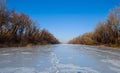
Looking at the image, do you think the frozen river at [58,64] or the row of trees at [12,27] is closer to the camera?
the frozen river at [58,64]

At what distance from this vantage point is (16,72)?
28.5ft

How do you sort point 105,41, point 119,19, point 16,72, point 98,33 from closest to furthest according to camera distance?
point 16,72
point 119,19
point 105,41
point 98,33

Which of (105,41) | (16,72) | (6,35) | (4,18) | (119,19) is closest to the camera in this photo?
(16,72)

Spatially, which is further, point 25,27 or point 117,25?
point 25,27

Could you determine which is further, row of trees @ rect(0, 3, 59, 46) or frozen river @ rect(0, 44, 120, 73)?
row of trees @ rect(0, 3, 59, 46)

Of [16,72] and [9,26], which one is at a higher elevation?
[9,26]

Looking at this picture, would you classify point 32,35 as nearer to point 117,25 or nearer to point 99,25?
point 99,25

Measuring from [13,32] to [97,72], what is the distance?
43.9 metres

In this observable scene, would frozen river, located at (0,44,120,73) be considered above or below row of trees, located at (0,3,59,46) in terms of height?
below

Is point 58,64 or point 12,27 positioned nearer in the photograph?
point 58,64

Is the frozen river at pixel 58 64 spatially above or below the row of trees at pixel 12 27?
below

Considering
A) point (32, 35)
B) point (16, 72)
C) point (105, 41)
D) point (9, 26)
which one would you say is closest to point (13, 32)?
point (9, 26)

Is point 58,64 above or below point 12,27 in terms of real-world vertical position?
below

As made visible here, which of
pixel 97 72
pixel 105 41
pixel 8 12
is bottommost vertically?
pixel 97 72
